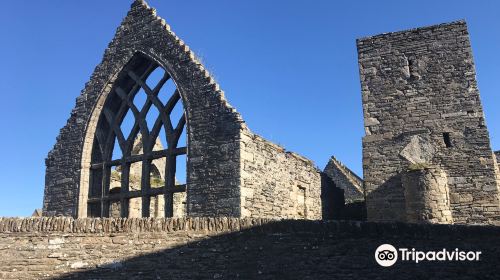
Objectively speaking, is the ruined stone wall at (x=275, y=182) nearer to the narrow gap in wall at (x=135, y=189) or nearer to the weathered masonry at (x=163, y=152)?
the weathered masonry at (x=163, y=152)

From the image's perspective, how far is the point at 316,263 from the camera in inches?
257

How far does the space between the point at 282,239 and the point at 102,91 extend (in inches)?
364

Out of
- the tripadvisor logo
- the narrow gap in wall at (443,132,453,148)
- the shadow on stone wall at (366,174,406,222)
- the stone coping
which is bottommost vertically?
the tripadvisor logo

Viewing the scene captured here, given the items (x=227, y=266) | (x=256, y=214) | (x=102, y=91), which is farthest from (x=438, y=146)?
(x=102, y=91)

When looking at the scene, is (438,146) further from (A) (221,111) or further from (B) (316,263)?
(B) (316,263)

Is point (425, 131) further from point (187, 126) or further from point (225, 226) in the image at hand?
point (225, 226)

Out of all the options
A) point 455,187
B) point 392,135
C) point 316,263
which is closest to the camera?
point 316,263

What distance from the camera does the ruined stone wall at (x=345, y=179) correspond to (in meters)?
23.0

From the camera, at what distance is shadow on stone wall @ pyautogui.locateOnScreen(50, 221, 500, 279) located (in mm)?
6508

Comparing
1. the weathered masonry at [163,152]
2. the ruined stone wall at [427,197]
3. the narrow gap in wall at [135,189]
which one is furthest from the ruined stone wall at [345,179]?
the ruined stone wall at [427,197]

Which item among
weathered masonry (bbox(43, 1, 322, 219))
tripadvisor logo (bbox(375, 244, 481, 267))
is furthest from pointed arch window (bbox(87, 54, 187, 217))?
tripadvisor logo (bbox(375, 244, 481, 267))

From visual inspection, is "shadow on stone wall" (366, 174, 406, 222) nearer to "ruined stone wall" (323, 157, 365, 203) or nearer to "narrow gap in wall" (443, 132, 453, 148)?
"narrow gap in wall" (443, 132, 453, 148)

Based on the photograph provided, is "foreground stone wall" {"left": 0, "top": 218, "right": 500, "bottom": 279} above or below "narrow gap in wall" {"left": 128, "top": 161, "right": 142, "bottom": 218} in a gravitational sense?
below

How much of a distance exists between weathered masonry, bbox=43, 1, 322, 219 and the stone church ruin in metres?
0.03
